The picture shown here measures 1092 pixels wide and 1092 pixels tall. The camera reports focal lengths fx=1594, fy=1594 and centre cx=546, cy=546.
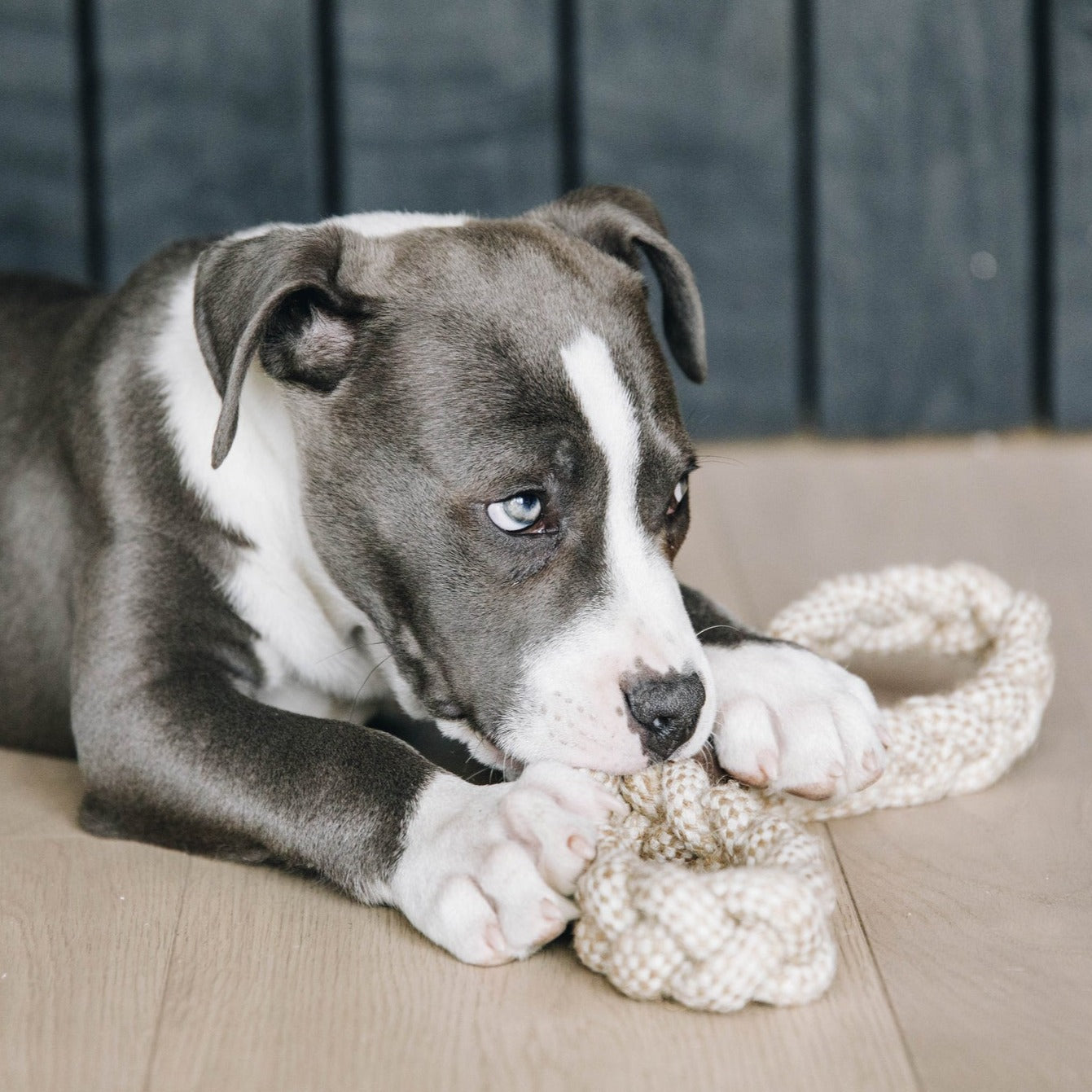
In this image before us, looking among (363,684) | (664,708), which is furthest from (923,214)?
(664,708)

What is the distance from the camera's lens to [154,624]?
2191 mm

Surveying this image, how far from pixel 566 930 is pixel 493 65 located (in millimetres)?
2809

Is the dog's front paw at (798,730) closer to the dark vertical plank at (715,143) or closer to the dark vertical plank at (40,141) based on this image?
the dark vertical plank at (715,143)

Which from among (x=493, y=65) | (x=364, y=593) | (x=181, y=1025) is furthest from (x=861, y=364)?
(x=181, y=1025)

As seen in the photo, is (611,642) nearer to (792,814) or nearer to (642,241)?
(792,814)

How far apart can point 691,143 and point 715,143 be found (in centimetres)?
6

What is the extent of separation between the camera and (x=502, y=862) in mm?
1751

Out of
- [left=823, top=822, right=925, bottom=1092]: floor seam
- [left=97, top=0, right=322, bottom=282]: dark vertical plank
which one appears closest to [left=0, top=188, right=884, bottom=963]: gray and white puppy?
[left=823, top=822, right=925, bottom=1092]: floor seam

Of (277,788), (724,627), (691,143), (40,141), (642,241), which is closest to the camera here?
(277,788)

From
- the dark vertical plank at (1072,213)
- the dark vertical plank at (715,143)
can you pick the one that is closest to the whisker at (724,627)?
the dark vertical plank at (715,143)

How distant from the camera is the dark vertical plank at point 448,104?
4.02m

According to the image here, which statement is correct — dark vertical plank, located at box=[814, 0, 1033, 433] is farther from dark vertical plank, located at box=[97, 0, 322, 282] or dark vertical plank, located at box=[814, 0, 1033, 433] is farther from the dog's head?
the dog's head

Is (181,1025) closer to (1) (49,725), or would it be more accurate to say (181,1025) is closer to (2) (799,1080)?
(2) (799,1080)

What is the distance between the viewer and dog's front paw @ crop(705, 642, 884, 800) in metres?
2.03
